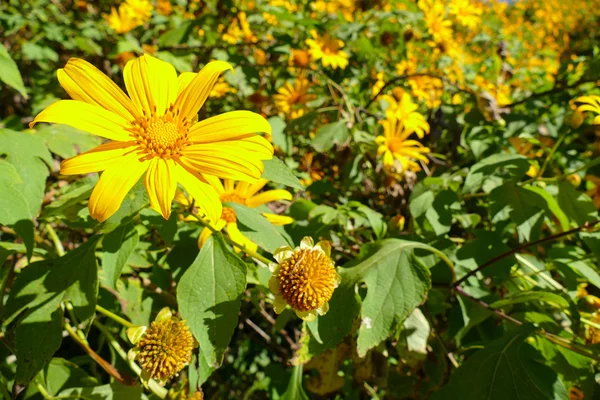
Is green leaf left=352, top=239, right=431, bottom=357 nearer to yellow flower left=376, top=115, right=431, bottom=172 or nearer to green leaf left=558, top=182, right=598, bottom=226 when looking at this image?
green leaf left=558, top=182, right=598, bottom=226

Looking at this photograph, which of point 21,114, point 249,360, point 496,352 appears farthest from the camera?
→ point 21,114

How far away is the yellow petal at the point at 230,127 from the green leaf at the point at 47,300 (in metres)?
0.35

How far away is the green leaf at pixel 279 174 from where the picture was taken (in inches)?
36.4

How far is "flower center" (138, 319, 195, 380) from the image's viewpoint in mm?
1039

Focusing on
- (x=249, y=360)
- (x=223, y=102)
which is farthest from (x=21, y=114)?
(x=249, y=360)

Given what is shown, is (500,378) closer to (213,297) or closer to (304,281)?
(304,281)

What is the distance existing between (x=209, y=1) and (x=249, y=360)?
85.0 inches

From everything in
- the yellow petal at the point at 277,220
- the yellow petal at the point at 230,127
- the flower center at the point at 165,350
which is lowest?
the flower center at the point at 165,350

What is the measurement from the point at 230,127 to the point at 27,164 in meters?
0.56

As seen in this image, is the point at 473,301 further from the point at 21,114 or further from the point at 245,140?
the point at 21,114

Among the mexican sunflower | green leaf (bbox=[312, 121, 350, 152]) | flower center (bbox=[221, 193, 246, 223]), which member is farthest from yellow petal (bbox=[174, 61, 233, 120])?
green leaf (bbox=[312, 121, 350, 152])

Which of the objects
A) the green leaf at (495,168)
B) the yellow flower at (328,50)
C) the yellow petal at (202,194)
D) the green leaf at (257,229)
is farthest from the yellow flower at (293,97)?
the yellow petal at (202,194)

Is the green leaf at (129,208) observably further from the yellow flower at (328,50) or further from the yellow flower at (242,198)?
the yellow flower at (328,50)

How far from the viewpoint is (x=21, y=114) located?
304cm
